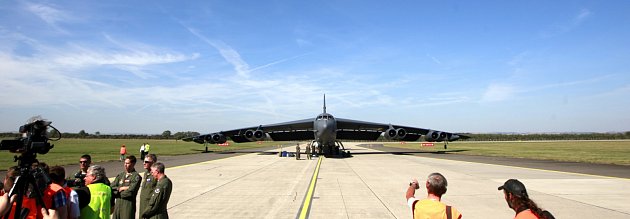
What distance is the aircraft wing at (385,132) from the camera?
34.8 m

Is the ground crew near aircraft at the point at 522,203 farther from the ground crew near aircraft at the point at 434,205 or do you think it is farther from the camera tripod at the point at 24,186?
the camera tripod at the point at 24,186

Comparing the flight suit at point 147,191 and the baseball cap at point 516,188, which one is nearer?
the baseball cap at point 516,188

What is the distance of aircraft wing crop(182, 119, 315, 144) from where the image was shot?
35375 mm

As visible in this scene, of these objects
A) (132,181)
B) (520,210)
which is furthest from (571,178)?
(132,181)

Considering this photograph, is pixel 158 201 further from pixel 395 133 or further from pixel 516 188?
pixel 395 133

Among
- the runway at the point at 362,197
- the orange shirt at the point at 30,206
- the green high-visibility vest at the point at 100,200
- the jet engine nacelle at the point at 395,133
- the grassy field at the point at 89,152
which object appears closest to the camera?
the orange shirt at the point at 30,206

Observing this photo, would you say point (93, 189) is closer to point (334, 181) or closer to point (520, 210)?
point (520, 210)

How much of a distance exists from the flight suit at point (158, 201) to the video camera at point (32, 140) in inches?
68.4

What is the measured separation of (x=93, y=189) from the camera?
168 inches

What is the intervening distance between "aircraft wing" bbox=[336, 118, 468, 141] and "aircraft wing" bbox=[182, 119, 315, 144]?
3.46 m

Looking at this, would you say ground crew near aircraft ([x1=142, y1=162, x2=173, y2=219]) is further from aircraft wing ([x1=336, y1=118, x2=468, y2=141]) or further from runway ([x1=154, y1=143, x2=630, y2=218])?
aircraft wing ([x1=336, y1=118, x2=468, y2=141])

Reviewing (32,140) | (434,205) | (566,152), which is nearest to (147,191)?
(32,140)

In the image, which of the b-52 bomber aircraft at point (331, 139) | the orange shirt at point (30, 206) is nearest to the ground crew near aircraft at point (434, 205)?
the orange shirt at point (30, 206)

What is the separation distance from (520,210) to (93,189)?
14.3 feet
